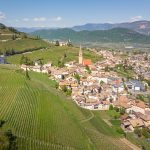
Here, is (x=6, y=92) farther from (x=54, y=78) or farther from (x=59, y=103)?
(x=54, y=78)

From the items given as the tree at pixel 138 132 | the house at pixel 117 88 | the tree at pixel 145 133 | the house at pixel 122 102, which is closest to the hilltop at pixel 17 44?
the house at pixel 117 88

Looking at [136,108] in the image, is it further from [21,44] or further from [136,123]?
[21,44]

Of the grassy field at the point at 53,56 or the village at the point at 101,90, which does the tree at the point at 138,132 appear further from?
the grassy field at the point at 53,56

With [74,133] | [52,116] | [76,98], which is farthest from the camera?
[76,98]

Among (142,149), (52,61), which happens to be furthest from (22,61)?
(142,149)

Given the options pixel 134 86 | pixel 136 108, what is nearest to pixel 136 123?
pixel 136 108

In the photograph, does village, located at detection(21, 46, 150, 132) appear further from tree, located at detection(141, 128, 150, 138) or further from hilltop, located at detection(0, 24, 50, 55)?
hilltop, located at detection(0, 24, 50, 55)
